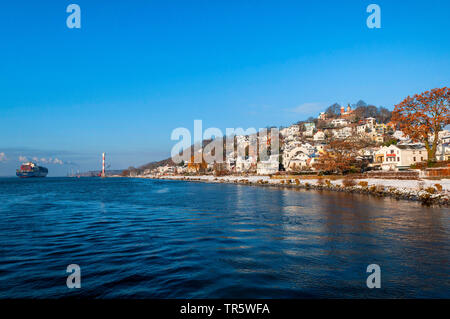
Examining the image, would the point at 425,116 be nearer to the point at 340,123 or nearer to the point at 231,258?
the point at 231,258

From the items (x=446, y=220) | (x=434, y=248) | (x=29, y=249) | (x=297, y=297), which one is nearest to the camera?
(x=297, y=297)

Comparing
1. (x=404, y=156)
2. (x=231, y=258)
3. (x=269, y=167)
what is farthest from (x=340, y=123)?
(x=231, y=258)

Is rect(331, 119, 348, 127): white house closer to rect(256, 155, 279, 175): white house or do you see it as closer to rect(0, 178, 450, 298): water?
rect(256, 155, 279, 175): white house

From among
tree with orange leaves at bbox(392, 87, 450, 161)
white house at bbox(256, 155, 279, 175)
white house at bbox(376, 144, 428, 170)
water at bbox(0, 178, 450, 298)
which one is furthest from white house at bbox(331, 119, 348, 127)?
water at bbox(0, 178, 450, 298)

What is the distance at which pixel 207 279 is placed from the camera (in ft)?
24.1

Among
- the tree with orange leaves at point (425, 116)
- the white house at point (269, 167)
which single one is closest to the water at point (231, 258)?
the tree with orange leaves at point (425, 116)

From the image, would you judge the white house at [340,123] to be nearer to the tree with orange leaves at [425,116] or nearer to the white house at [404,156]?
the white house at [404,156]

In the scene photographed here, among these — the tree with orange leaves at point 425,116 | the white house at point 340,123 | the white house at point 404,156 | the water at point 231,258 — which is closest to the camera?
the water at point 231,258

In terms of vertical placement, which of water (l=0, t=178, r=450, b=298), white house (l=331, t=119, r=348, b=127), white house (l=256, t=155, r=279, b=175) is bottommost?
water (l=0, t=178, r=450, b=298)

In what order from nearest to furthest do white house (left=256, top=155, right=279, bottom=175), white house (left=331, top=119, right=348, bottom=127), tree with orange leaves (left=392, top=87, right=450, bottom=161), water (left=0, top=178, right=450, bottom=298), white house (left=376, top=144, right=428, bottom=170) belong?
water (left=0, top=178, right=450, bottom=298), tree with orange leaves (left=392, top=87, right=450, bottom=161), white house (left=376, top=144, right=428, bottom=170), white house (left=256, top=155, right=279, bottom=175), white house (left=331, top=119, right=348, bottom=127)

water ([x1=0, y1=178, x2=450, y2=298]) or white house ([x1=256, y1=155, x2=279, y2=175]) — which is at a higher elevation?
white house ([x1=256, y1=155, x2=279, y2=175])
